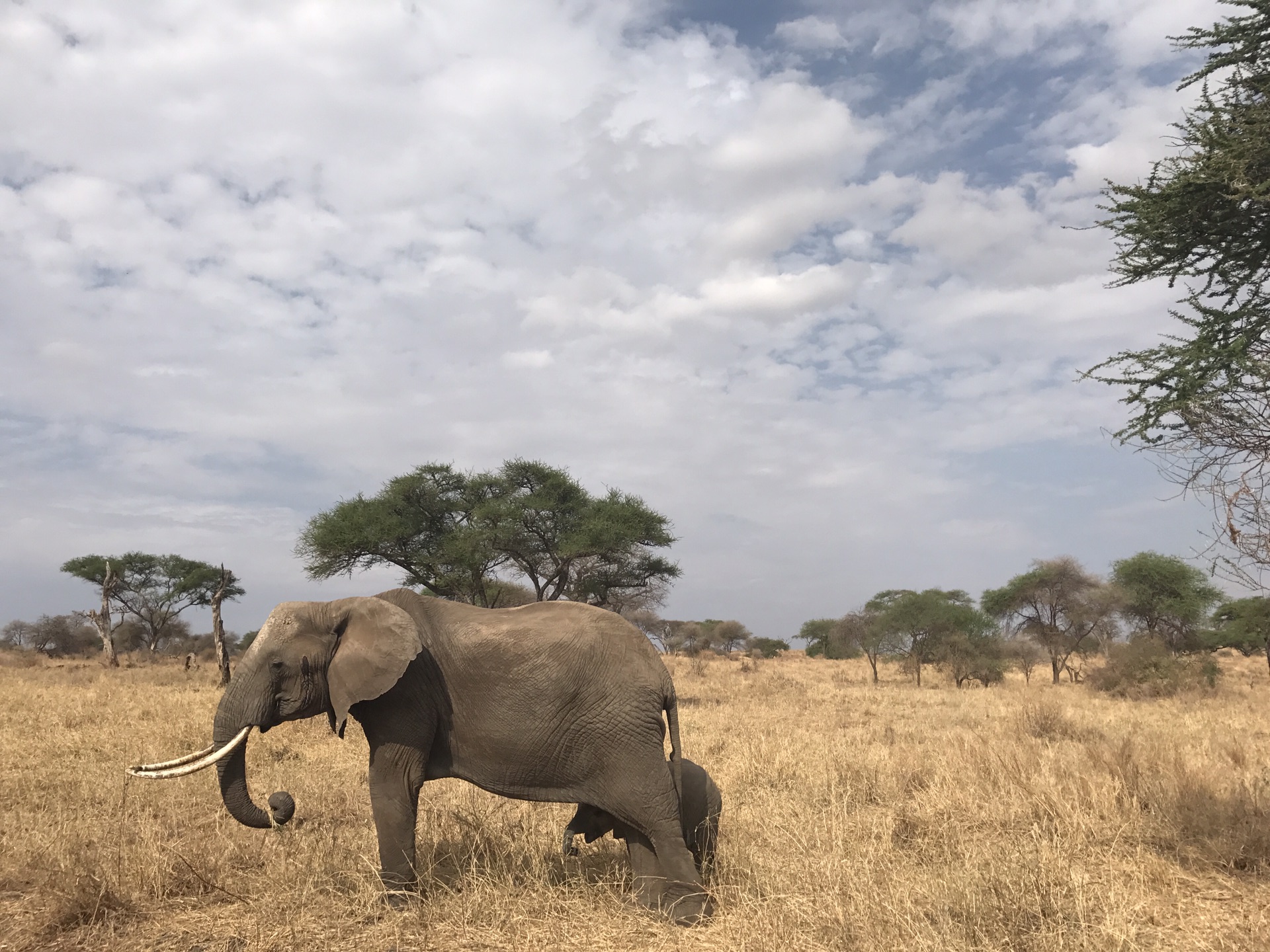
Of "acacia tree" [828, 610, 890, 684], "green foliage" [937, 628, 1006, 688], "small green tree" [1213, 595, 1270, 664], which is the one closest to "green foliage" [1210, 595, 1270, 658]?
"small green tree" [1213, 595, 1270, 664]

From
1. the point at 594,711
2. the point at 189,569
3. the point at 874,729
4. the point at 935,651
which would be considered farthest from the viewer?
the point at 189,569

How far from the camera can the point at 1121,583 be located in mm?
32469

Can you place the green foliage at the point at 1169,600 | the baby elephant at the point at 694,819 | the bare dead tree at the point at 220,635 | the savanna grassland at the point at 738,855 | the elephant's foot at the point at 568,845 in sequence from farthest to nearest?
the green foliage at the point at 1169,600, the bare dead tree at the point at 220,635, the elephant's foot at the point at 568,845, the baby elephant at the point at 694,819, the savanna grassland at the point at 738,855

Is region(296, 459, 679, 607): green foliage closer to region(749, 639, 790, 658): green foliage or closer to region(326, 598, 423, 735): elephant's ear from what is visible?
region(326, 598, 423, 735): elephant's ear

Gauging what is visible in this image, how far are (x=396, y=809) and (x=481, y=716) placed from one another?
0.75 metres

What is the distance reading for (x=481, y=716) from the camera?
5219 millimetres

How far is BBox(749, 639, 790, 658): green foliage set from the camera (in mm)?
58969

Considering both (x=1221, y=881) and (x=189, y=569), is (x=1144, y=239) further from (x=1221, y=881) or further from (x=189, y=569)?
(x=189, y=569)

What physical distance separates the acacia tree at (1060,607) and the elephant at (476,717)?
2875cm

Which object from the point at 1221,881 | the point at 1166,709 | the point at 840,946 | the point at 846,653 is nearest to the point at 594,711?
the point at 840,946

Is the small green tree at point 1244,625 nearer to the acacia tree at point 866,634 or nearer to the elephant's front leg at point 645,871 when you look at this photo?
the acacia tree at point 866,634

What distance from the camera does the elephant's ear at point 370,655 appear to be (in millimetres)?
5004

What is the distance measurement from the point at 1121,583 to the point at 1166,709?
Result: 17.0 meters

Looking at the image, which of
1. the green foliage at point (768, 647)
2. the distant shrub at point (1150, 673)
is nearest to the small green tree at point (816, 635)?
the green foliage at point (768, 647)
